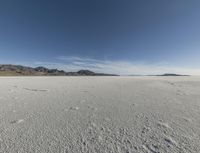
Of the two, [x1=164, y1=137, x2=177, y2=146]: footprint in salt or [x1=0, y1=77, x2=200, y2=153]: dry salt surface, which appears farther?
[x1=164, y1=137, x2=177, y2=146]: footprint in salt

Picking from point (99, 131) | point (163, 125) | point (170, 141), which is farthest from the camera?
point (163, 125)

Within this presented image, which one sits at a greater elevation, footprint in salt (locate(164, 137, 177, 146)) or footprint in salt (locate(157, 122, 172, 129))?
footprint in salt (locate(157, 122, 172, 129))

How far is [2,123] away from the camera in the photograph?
2.41 meters

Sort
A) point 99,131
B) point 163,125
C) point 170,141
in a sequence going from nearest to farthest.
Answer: point 170,141 → point 99,131 → point 163,125

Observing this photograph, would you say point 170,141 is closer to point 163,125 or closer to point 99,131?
point 163,125

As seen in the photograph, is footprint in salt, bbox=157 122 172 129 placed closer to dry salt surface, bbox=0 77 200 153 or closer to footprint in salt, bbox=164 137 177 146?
dry salt surface, bbox=0 77 200 153

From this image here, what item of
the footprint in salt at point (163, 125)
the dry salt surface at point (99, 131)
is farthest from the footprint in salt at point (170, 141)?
the footprint in salt at point (163, 125)

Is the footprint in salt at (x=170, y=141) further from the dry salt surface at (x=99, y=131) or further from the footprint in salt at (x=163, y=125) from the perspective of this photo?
the footprint in salt at (x=163, y=125)

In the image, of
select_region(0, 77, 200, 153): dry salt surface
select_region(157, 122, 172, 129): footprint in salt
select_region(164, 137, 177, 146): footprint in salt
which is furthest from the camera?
select_region(157, 122, 172, 129): footprint in salt

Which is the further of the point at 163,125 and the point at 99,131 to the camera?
the point at 163,125

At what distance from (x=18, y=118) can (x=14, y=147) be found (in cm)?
119

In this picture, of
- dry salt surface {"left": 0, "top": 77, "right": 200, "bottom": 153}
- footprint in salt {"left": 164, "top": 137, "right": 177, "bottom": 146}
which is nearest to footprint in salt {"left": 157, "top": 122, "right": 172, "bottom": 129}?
dry salt surface {"left": 0, "top": 77, "right": 200, "bottom": 153}

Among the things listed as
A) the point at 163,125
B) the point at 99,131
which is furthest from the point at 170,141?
the point at 99,131

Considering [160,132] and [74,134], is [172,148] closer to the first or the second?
[160,132]
